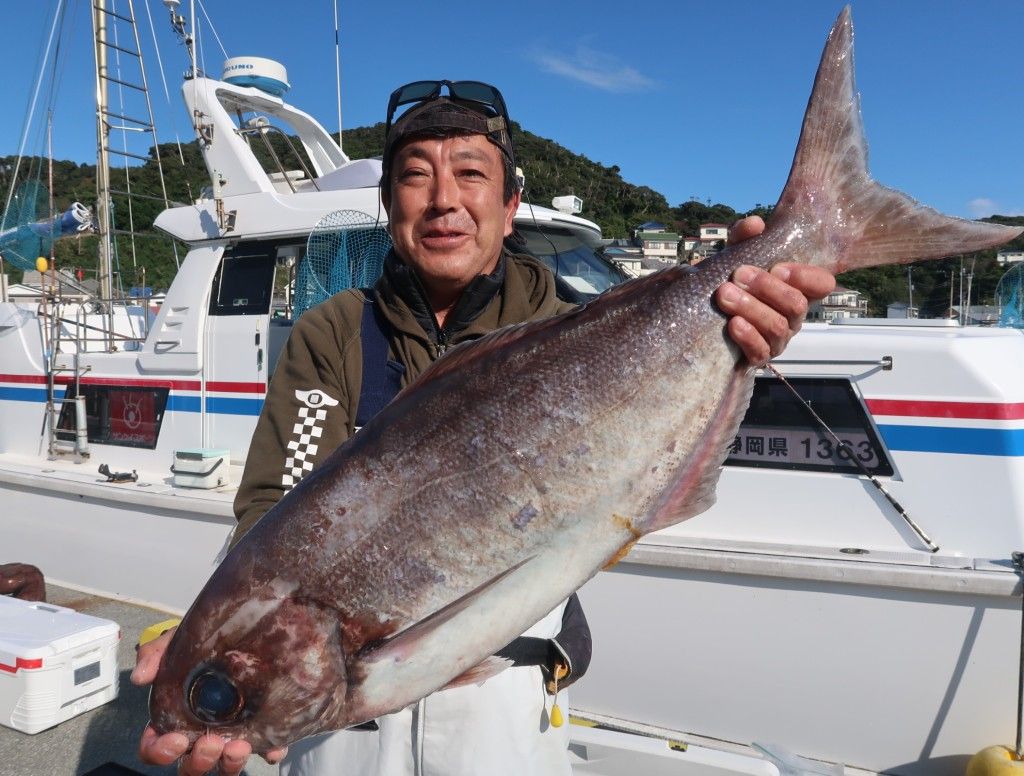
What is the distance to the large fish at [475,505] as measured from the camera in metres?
1.54

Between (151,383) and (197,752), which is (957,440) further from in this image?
(151,383)

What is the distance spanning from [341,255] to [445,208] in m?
3.21

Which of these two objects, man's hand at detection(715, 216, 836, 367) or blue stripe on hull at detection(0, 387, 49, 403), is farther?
blue stripe on hull at detection(0, 387, 49, 403)

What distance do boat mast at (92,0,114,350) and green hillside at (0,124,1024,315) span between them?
1.36 feet

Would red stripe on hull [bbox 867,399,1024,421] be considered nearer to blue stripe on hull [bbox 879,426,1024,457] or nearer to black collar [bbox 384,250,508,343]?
blue stripe on hull [bbox 879,426,1024,457]

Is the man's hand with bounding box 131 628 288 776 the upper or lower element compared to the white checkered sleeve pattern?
lower

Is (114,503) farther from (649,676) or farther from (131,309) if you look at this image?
(131,309)

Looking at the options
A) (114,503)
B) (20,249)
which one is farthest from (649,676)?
(20,249)

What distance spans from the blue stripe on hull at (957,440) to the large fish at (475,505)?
225cm

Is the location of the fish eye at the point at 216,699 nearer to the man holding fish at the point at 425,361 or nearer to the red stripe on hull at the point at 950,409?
the man holding fish at the point at 425,361

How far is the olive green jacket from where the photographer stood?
200 centimetres

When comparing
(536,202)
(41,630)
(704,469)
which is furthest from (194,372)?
(536,202)

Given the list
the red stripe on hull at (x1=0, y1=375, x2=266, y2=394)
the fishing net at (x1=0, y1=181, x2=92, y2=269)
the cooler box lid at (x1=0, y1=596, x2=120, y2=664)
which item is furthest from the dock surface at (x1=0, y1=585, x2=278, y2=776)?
the fishing net at (x1=0, y1=181, x2=92, y2=269)

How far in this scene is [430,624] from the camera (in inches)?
60.3
